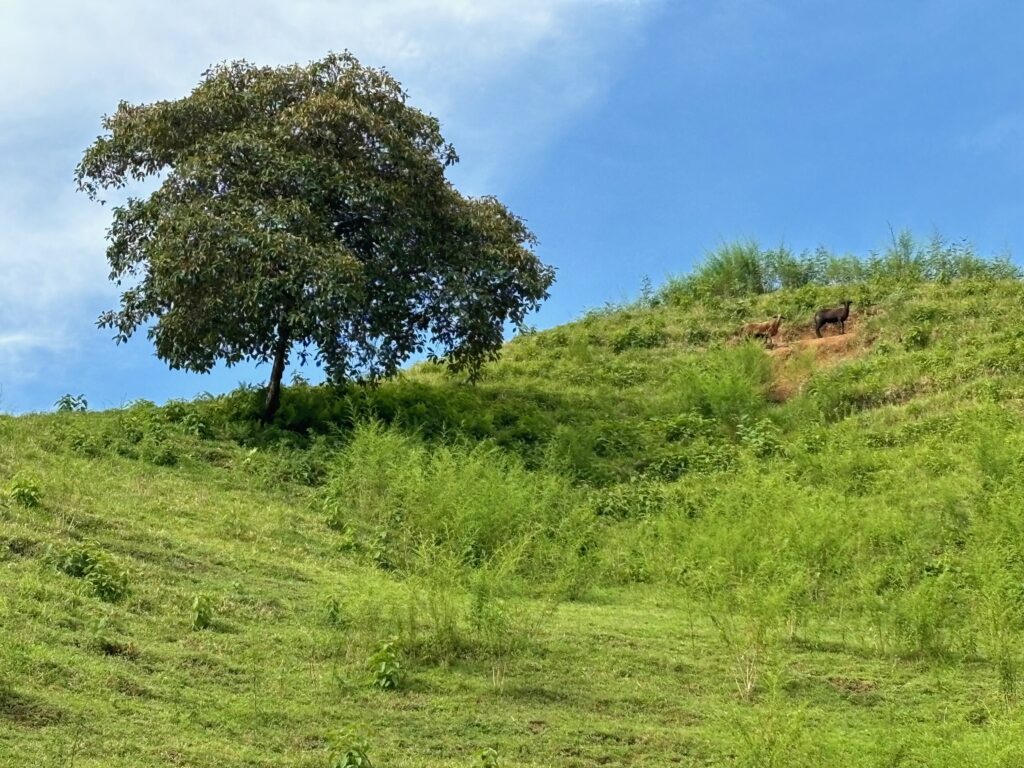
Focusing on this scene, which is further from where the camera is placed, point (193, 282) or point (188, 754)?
point (193, 282)

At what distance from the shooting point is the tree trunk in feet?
58.4

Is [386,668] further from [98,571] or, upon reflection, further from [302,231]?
[302,231]

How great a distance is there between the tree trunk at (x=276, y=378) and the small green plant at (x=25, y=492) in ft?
18.8

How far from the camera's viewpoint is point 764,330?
2342cm

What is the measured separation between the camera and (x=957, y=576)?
12.2 m

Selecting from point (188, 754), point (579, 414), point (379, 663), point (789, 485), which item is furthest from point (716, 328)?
point (188, 754)

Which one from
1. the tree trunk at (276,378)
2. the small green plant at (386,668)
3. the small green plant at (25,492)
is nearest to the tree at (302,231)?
the tree trunk at (276,378)

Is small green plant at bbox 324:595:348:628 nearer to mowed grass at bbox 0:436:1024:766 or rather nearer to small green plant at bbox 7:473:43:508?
mowed grass at bbox 0:436:1024:766

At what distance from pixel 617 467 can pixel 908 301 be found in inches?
341

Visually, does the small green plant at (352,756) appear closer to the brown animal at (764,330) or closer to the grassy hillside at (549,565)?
the grassy hillside at (549,565)

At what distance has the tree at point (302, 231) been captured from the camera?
55.1ft

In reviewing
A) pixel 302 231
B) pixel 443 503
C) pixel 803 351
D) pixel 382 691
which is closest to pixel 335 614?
pixel 382 691

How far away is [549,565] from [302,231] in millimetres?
6888

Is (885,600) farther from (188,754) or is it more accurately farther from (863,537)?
(188,754)
